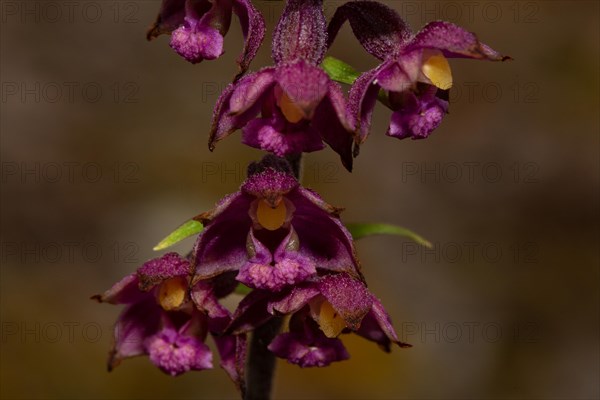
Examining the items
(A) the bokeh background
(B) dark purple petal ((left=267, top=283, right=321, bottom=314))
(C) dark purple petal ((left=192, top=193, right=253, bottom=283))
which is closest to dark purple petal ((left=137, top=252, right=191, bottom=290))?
(C) dark purple petal ((left=192, top=193, right=253, bottom=283))

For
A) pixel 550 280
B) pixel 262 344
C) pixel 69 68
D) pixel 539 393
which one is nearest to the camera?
pixel 262 344

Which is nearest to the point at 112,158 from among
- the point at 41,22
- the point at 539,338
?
the point at 41,22

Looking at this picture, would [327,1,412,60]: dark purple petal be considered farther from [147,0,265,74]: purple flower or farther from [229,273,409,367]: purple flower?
[229,273,409,367]: purple flower

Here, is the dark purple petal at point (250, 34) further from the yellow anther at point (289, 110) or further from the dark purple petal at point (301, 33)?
the yellow anther at point (289, 110)

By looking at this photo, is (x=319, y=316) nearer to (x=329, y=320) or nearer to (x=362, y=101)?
(x=329, y=320)

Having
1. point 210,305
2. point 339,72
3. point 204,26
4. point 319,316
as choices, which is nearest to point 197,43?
point 204,26

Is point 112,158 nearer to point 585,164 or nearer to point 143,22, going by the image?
point 143,22
